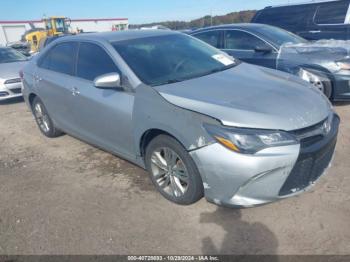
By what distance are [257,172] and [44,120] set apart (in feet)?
13.3

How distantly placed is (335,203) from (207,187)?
129 centimetres

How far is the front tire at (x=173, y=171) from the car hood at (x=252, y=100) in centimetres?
42

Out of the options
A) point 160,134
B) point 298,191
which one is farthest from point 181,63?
point 298,191

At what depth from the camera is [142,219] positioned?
123 inches

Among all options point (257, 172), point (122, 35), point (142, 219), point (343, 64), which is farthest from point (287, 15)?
point (142, 219)

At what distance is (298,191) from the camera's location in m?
2.76

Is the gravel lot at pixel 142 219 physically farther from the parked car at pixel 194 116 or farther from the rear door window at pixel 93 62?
the rear door window at pixel 93 62

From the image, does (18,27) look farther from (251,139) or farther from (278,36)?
(251,139)

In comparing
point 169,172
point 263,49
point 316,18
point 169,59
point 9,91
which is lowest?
point 9,91

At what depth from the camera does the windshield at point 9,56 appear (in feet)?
30.0

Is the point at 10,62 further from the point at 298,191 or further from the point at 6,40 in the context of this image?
the point at 6,40

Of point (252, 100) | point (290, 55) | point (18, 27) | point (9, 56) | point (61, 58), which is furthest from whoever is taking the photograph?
point (18, 27)

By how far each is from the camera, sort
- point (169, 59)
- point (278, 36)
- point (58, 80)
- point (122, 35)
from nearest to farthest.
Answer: point (169, 59) < point (122, 35) < point (58, 80) < point (278, 36)

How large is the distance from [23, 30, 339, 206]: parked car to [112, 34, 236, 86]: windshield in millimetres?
12
